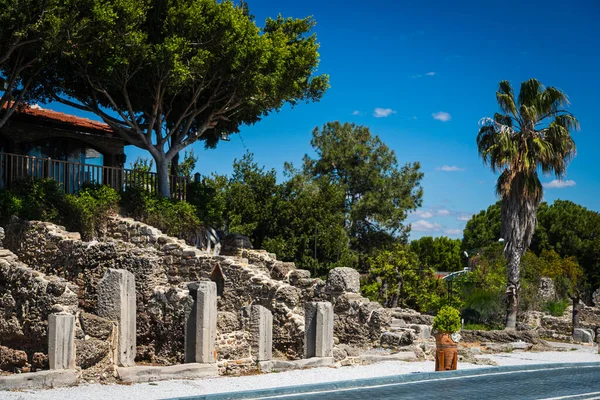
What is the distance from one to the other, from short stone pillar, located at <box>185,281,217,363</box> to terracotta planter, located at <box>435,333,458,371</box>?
4.93m

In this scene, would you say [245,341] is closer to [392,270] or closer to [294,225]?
[392,270]

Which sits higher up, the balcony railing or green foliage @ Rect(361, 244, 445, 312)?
the balcony railing

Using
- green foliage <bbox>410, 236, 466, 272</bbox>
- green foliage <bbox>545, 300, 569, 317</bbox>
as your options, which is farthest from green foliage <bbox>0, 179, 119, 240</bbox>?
green foliage <bbox>410, 236, 466, 272</bbox>

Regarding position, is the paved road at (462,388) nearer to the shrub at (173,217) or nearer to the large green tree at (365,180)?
the shrub at (173,217)

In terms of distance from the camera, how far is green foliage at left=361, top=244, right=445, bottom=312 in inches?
1198

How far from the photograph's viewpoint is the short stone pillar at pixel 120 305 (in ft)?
50.9

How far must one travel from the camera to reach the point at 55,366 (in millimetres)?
13844

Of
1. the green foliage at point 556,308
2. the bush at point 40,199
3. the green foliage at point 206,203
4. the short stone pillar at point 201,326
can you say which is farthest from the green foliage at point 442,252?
the short stone pillar at point 201,326

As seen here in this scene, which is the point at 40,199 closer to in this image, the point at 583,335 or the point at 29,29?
the point at 29,29

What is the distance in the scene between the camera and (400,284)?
1206 inches

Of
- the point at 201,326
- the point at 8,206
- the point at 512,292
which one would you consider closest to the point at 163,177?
the point at 8,206

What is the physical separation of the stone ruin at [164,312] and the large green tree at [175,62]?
5.44 m

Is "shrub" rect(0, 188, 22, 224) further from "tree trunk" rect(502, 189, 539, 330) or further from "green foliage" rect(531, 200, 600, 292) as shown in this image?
"green foliage" rect(531, 200, 600, 292)

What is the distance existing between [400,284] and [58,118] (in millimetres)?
15113
